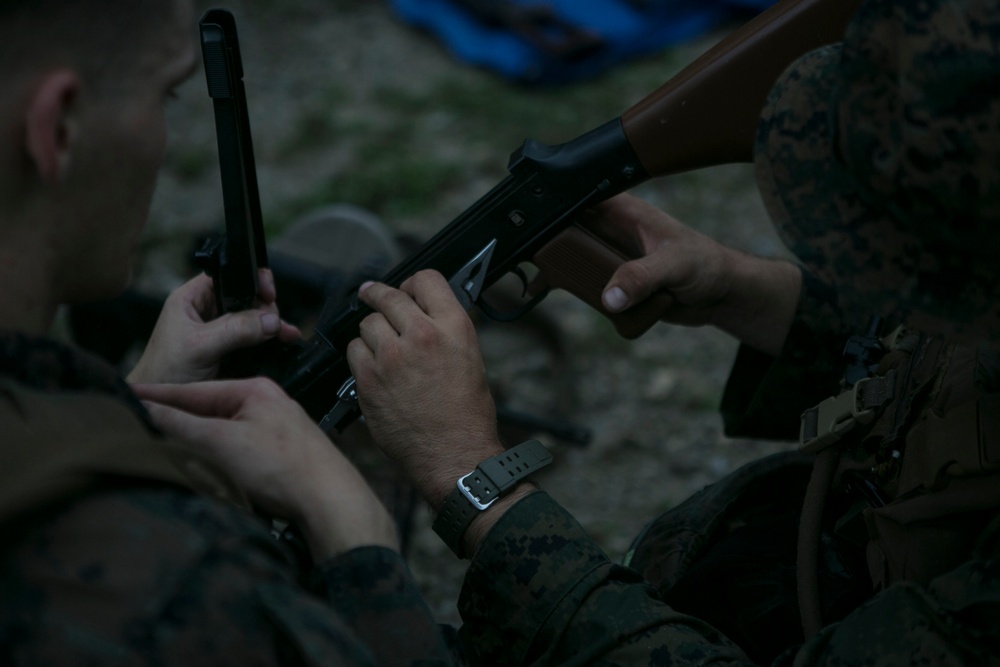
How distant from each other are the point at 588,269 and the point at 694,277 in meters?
0.22

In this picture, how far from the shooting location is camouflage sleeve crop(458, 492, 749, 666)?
54.9 inches

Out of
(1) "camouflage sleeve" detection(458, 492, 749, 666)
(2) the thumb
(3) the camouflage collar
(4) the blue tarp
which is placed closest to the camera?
(3) the camouflage collar

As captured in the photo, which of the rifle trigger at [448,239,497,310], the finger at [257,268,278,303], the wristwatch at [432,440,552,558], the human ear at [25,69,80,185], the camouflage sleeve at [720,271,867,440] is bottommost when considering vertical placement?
the camouflage sleeve at [720,271,867,440]

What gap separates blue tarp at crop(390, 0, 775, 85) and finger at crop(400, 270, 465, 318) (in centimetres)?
352

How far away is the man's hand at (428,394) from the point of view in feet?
5.16

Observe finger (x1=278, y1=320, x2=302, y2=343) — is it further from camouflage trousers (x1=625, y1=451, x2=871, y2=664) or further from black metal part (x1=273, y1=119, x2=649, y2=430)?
camouflage trousers (x1=625, y1=451, x2=871, y2=664)

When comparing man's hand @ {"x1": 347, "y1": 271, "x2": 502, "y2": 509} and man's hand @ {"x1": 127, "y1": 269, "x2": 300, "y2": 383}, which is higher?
man's hand @ {"x1": 127, "y1": 269, "x2": 300, "y2": 383}

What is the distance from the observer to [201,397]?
1233 mm

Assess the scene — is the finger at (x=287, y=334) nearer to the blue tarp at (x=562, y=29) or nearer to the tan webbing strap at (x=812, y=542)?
the tan webbing strap at (x=812, y=542)

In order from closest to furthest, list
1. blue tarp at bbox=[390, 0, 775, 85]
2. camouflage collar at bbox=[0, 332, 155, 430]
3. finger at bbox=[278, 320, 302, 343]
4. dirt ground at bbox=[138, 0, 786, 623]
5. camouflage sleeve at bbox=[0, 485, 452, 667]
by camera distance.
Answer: camouflage sleeve at bbox=[0, 485, 452, 667] → camouflage collar at bbox=[0, 332, 155, 430] → finger at bbox=[278, 320, 302, 343] → dirt ground at bbox=[138, 0, 786, 623] → blue tarp at bbox=[390, 0, 775, 85]

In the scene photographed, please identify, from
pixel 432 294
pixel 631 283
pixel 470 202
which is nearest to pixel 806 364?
pixel 631 283

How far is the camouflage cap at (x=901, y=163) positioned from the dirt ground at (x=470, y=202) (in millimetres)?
1823

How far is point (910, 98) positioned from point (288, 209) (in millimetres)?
3488

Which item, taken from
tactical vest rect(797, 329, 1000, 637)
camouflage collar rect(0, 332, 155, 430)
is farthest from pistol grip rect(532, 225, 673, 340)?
camouflage collar rect(0, 332, 155, 430)
